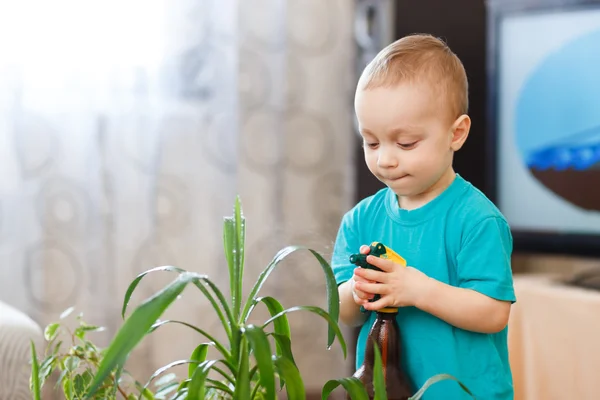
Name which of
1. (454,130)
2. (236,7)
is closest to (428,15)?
(236,7)

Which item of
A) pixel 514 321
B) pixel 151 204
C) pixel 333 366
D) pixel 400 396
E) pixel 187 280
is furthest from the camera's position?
pixel 333 366

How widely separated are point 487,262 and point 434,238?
0.08m

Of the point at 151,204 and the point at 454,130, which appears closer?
the point at 454,130

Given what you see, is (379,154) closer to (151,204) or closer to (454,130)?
(454,130)

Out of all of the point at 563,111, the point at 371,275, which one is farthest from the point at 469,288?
the point at 563,111

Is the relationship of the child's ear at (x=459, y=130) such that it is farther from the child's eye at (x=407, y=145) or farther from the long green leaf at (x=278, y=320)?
the long green leaf at (x=278, y=320)

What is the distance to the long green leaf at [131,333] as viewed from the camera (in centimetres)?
82

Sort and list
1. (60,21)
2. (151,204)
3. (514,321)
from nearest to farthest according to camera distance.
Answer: (514,321) < (60,21) < (151,204)

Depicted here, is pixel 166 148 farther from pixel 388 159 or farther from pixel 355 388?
pixel 355 388

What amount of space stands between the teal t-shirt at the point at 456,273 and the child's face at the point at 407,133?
0.05 metres

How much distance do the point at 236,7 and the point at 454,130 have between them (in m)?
1.85

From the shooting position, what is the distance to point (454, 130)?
Result: 1084mm

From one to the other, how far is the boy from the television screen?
1.44 metres

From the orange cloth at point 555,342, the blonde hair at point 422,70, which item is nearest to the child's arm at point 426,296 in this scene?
the blonde hair at point 422,70
